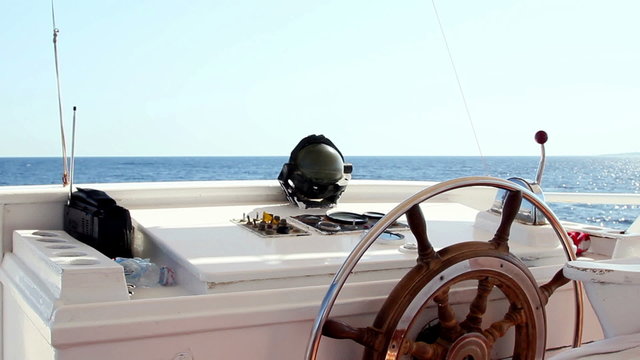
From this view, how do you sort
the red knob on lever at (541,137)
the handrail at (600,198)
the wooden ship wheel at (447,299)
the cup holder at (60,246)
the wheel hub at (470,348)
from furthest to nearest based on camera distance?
the handrail at (600,198)
the red knob on lever at (541,137)
the cup holder at (60,246)
the wheel hub at (470,348)
the wooden ship wheel at (447,299)

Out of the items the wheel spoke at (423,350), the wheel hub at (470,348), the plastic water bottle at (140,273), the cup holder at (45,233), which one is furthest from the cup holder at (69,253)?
the wheel hub at (470,348)

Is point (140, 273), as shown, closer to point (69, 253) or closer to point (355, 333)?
point (69, 253)

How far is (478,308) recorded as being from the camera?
1.49 metres

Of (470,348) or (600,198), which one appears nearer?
(470,348)

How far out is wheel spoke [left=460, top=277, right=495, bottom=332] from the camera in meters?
1.49

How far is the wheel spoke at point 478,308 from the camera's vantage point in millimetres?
1493

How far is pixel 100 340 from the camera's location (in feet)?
4.13

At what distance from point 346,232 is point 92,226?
760mm

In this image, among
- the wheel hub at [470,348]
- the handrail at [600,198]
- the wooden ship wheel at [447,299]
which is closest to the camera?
the wooden ship wheel at [447,299]

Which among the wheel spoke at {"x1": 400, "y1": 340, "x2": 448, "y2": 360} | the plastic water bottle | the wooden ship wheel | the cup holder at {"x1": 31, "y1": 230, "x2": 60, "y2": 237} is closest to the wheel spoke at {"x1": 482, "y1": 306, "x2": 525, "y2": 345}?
the wooden ship wheel

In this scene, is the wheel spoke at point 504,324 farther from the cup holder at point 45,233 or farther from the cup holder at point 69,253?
the cup holder at point 45,233

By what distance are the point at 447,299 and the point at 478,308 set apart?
10 cm

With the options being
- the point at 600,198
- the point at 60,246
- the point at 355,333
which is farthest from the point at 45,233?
the point at 600,198

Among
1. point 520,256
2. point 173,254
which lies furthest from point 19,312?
point 520,256
